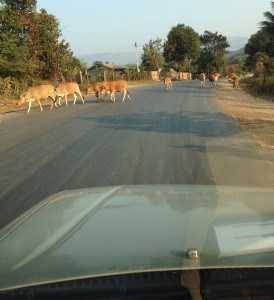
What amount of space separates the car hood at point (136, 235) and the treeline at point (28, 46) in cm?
2635

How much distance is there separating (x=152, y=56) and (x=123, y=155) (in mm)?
73359

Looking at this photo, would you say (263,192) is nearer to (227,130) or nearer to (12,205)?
(12,205)

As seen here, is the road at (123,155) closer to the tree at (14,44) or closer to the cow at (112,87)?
the cow at (112,87)

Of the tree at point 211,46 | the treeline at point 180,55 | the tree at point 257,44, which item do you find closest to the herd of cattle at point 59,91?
the tree at point 257,44

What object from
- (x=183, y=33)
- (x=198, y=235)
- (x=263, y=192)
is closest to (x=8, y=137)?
(x=263, y=192)

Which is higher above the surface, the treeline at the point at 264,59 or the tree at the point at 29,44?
the tree at the point at 29,44

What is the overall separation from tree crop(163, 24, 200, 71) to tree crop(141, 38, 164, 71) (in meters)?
3.03

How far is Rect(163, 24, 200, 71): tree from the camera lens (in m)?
84.4

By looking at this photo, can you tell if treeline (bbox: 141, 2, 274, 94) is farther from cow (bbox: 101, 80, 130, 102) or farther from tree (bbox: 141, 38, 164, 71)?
cow (bbox: 101, 80, 130, 102)

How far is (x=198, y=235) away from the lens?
2141 mm

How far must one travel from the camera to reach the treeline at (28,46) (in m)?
29.4

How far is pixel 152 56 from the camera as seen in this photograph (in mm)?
80938

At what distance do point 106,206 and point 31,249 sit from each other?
2.65 feet

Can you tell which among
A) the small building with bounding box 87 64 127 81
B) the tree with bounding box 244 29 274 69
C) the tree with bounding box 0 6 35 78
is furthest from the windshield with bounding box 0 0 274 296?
the tree with bounding box 244 29 274 69
